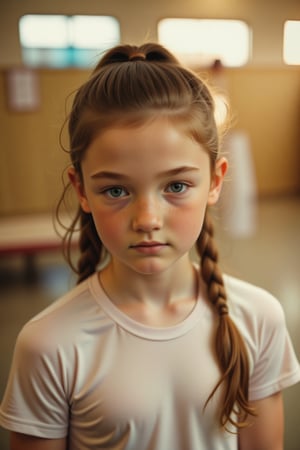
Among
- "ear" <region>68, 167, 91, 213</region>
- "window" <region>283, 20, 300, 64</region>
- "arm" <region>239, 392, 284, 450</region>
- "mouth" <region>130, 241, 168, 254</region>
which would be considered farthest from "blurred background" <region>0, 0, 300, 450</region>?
"arm" <region>239, 392, 284, 450</region>

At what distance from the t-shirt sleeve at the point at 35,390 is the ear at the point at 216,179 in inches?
9.6

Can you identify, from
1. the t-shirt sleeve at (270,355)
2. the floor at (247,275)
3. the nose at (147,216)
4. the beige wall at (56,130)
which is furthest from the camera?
the beige wall at (56,130)

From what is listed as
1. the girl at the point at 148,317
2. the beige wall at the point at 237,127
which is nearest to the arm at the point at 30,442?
the girl at the point at 148,317

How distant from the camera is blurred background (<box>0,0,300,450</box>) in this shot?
2.24ft

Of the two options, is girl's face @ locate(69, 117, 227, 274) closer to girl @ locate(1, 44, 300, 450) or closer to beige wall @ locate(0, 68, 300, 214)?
girl @ locate(1, 44, 300, 450)

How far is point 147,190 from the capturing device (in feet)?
1.44

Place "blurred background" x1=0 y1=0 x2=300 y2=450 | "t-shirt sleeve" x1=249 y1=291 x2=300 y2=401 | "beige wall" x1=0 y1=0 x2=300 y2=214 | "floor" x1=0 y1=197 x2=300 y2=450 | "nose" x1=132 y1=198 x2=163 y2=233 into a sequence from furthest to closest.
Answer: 1. "beige wall" x1=0 y1=0 x2=300 y2=214
2. "floor" x1=0 y1=197 x2=300 y2=450
3. "blurred background" x1=0 y1=0 x2=300 y2=450
4. "t-shirt sleeve" x1=249 y1=291 x2=300 y2=401
5. "nose" x1=132 y1=198 x2=163 y2=233

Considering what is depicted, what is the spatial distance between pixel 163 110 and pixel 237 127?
2.95 meters

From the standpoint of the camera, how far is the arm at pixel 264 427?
0.57 metres

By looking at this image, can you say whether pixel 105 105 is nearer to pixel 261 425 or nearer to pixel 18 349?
pixel 18 349

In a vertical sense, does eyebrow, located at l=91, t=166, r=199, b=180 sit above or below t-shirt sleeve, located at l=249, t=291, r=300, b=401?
above

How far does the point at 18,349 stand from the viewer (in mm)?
503

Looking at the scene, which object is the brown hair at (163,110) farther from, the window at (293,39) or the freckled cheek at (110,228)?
the window at (293,39)

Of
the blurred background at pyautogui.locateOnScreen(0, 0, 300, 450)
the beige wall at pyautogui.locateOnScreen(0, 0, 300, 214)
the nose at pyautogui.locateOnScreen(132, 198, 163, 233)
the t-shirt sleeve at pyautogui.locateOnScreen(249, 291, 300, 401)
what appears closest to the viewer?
the nose at pyautogui.locateOnScreen(132, 198, 163, 233)
